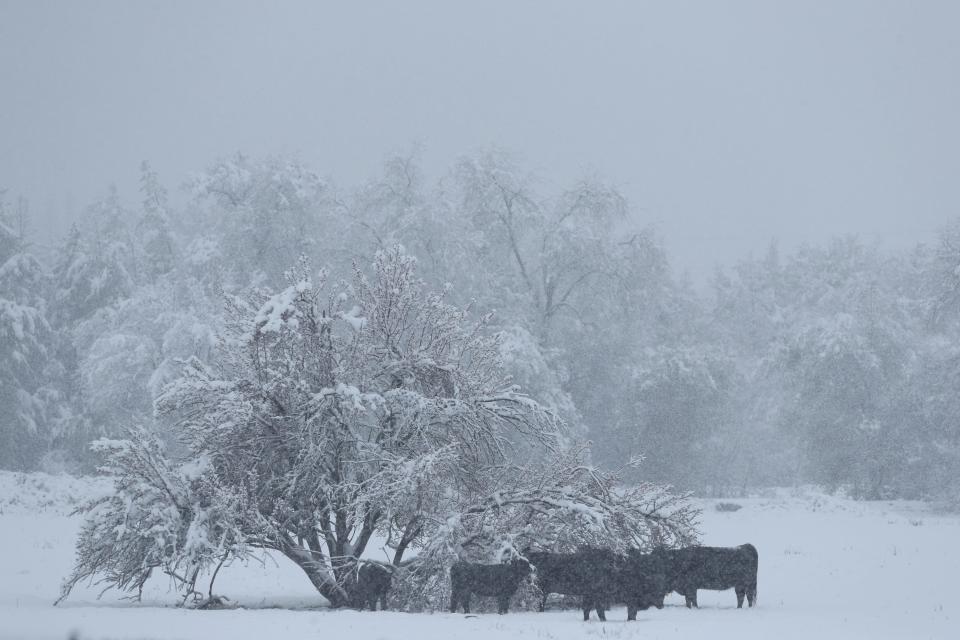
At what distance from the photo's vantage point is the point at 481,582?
1423 cm

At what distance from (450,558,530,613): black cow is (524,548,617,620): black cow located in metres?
0.48

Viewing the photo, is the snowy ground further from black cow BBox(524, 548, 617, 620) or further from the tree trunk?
the tree trunk

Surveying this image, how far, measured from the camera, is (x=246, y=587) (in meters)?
18.9

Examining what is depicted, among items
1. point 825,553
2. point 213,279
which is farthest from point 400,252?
point 213,279

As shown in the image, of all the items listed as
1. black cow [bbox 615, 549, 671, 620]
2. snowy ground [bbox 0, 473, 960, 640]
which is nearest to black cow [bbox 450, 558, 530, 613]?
snowy ground [bbox 0, 473, 960, 640]

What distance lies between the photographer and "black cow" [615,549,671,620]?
43.2 feet

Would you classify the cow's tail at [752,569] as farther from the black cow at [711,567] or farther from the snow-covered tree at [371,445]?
the snow-covered tree at [371,445]

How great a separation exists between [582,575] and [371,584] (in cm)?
400

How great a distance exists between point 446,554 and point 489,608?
1.31 meters

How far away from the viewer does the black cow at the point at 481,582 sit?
557 inches

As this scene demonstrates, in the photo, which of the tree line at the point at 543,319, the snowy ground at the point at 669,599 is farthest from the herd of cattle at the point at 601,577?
the tree line at the point at 543,319

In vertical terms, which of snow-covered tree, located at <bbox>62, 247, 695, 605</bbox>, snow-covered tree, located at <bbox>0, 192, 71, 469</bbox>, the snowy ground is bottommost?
the snowy ground

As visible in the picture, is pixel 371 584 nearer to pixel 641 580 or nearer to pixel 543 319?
pixel 641 580

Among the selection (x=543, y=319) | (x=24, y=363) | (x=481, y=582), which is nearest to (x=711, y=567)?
(x=481, y=582)
